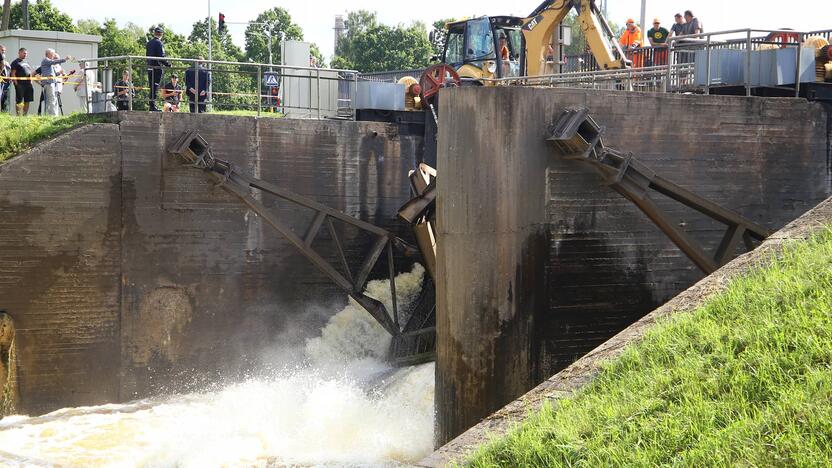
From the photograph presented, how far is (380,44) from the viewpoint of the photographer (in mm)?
76312

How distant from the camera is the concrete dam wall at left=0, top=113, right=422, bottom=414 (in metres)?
15.9

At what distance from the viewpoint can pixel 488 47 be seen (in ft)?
81.8

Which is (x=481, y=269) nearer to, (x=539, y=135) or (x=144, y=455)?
(x=539, y=135)

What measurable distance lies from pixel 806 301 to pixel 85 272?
39.5ft

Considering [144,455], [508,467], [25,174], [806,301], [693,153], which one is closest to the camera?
[508,467]

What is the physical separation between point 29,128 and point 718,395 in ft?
43.0

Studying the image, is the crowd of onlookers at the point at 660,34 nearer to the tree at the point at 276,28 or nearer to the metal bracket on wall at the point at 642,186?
the metal bracket on wall at the point at 642,186

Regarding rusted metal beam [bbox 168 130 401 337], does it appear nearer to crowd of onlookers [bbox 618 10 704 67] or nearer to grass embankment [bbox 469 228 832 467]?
crowd of onlookers [bbox 618 10 704 67]

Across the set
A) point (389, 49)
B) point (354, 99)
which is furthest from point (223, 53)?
point (354, 99)

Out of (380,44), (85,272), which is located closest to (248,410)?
(85,272)

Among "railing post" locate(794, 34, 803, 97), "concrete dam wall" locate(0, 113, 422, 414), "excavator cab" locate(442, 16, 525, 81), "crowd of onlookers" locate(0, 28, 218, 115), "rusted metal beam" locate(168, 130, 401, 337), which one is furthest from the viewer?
"excavator cab" locate(442, 16, 525, 81)

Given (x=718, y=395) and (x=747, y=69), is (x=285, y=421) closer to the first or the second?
(x=747, y=69)

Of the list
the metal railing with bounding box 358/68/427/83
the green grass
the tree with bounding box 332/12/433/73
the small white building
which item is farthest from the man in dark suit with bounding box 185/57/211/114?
the tree with bounding box 332/12/433/73

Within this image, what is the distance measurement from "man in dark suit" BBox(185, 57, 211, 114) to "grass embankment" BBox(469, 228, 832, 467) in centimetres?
1187
